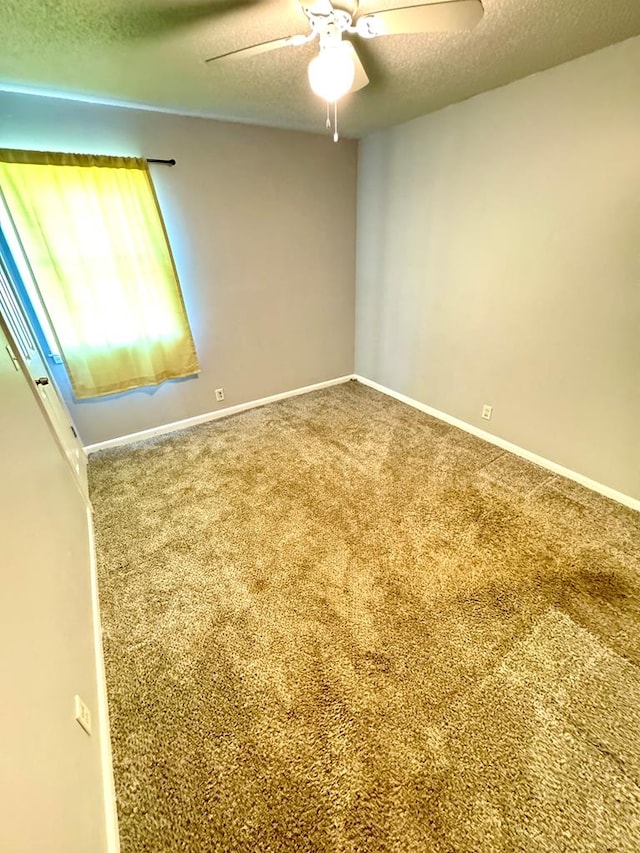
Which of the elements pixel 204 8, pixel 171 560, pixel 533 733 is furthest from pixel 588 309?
pixel 171 560

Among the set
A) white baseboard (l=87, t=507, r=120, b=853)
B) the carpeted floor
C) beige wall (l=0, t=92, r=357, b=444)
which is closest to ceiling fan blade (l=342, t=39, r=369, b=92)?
beige wall (l=0, t=92, r=357, b=444)

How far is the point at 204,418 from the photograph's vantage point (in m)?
3.18

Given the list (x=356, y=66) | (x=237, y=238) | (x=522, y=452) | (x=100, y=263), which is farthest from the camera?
(x=237, y=238)

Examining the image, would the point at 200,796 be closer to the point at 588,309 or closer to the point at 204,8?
the point at 204,8

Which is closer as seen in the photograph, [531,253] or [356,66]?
[356,66]

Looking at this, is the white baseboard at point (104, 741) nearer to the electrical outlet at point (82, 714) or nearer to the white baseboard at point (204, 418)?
the electrical outlet at point (82, 714)

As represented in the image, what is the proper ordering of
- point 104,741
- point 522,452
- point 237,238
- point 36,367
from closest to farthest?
point 104,741, point 36,367, point 522,452, point 237,238

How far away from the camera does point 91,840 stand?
0.85 meters

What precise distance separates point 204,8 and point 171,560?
2.32 metres

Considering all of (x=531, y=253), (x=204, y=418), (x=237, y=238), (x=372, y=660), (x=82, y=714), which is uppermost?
(x=237, y=238)

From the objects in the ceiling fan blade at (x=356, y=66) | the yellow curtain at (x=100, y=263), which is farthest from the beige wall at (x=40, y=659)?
the ceiling fan blade at (x=356, y=66)

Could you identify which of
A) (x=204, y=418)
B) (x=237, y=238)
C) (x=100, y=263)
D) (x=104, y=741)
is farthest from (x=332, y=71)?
(x=204, y=418)

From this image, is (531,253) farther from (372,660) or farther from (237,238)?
(372,660)

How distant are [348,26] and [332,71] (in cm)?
18
